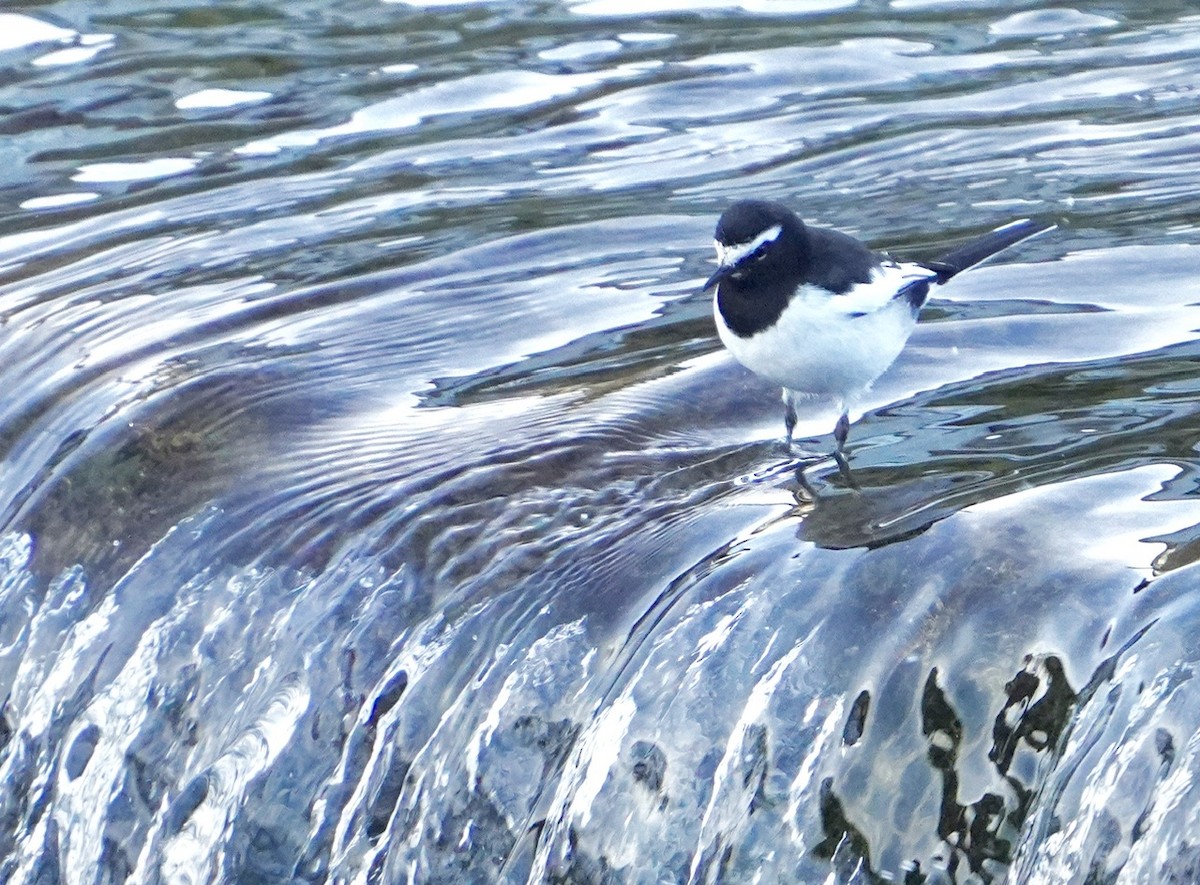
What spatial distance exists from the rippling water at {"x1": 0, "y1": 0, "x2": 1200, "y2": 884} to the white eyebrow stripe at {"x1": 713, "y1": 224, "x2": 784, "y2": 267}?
1.65 feet

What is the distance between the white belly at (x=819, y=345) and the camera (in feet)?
15.6

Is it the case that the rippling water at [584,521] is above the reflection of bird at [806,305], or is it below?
below

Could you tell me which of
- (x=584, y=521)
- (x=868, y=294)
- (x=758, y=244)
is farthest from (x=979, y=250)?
(x=584, y=521)

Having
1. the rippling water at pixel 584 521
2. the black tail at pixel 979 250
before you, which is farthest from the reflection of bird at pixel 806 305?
the black tail at pixel 979 250

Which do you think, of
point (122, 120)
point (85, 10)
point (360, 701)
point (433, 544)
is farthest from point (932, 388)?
point (85, 10)

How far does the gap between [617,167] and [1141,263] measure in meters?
2.54

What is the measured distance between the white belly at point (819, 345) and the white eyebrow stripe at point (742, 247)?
0.17 m

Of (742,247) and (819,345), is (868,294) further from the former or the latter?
(742,247)

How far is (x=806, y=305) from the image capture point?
4.80m

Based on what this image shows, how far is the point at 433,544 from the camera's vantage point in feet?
14.6

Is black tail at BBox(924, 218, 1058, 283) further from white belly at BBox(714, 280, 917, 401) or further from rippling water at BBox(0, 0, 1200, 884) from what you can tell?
white belly at BBox(714, 280, 917, 401)

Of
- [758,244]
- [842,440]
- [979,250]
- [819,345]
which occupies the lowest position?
[842,440]

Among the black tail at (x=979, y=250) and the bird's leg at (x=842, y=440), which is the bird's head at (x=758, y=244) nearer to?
the bird's leg at (x=842, y=440)

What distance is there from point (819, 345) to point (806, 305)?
0.12 m
